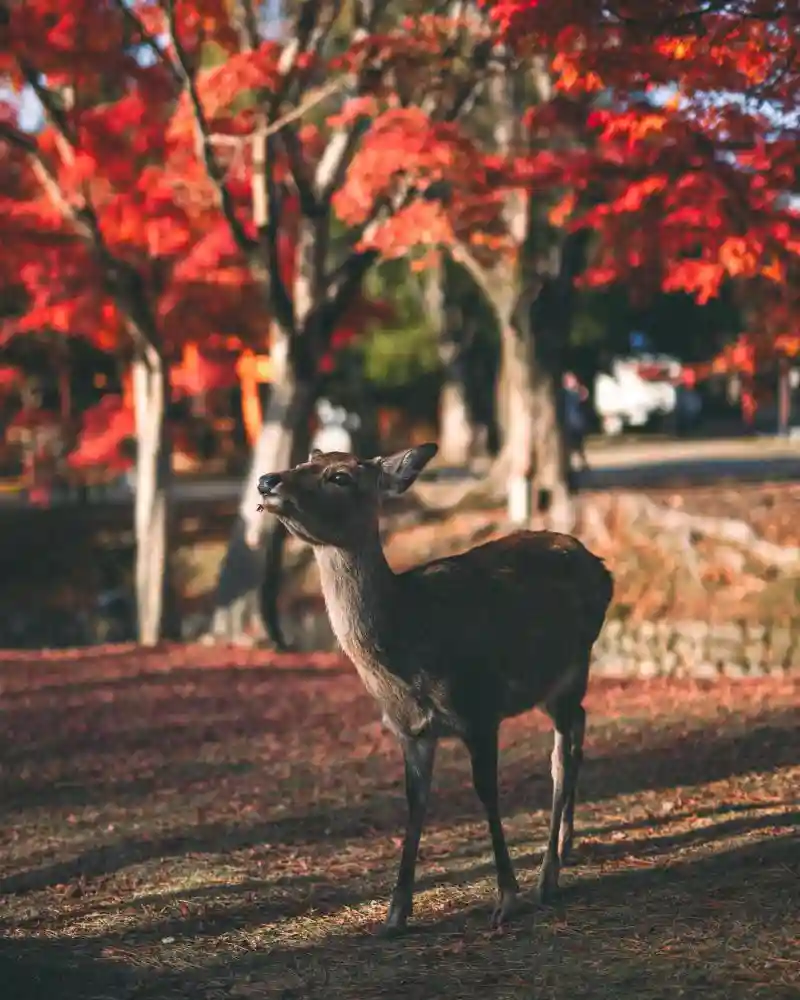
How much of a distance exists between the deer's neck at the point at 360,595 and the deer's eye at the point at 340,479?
0.26m

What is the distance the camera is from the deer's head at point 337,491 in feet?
16.7

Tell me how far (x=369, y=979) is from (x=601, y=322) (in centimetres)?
3087

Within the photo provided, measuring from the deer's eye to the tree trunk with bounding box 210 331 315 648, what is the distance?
10128 millimetres

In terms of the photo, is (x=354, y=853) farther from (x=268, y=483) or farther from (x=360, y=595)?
(x=268, y=483)

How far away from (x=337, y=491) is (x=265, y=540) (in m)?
10.5

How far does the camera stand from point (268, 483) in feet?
16.6

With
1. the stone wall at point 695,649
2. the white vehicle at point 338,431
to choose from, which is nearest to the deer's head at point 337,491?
the stone wall at point 695,649

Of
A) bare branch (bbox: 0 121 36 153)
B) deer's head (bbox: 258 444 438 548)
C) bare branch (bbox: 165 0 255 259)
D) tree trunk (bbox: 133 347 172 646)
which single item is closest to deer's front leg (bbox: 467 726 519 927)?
deer's head (bbox: 258 444 438 548)

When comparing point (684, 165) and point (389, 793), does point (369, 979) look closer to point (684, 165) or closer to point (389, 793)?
point (389, 793)

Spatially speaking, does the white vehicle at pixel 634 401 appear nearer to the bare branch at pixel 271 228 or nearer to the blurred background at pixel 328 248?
the blurred background at pixel 328 248

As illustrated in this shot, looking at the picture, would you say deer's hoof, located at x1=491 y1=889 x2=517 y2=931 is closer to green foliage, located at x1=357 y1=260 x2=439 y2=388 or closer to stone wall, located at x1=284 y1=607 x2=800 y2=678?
stone wall, located at x1=284 y1=607 x2=800 y2=678

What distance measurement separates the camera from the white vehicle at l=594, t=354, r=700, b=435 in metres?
53.3

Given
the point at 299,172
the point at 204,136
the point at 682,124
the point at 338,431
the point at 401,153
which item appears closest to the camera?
the point at 682,124

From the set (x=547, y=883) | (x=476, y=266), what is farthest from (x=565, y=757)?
(x=476, y=266)
